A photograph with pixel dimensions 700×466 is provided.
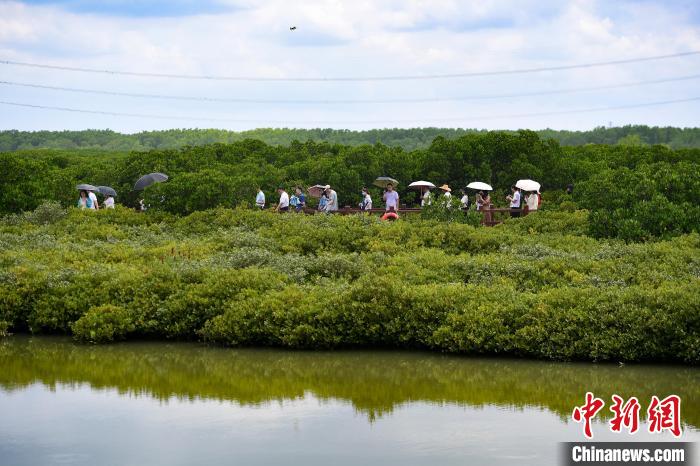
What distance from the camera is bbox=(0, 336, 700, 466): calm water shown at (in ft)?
35.2

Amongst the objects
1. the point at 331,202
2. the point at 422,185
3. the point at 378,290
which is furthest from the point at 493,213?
the point at 378,290

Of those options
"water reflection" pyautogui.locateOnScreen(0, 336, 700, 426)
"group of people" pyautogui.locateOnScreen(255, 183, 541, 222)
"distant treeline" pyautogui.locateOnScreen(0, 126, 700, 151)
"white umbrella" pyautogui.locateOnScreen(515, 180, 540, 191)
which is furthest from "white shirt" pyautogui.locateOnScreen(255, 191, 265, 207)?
"distant treeline" pyautogui.locateOnScreen(0, 126, 700, 151)

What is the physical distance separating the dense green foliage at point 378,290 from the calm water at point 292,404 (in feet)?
1.22

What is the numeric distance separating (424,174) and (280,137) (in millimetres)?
70209

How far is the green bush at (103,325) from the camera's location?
1639 centimetres

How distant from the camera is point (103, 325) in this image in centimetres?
→ 1641

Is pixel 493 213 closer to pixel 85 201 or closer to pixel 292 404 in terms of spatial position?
pixel 85 201

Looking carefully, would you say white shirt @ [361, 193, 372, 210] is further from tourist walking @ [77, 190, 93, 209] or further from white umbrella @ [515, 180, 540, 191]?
tourist walking @ [77, 190, 93, 209]

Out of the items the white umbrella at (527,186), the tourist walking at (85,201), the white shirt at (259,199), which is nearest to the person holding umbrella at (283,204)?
the white shirt at (259,199)

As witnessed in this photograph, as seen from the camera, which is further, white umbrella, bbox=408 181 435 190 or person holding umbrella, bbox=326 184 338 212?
white umbrella, bbox=408 181 435 190

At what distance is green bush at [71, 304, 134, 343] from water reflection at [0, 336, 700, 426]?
0.25 metres

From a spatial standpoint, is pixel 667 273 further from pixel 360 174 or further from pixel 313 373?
pixel 360 174

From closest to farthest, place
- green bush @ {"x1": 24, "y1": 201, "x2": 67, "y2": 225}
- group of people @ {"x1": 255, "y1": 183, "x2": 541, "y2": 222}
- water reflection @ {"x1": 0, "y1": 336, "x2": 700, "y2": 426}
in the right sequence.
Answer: water reflection @ {"x1": 0, "y1": 336, "x2": 700, "y2": 426}
green bush @ {"x1": 24, "y1": 201, "x2": 67, "y2": 225}
group of people @ {"x1": 255, "y1": 183, "x2": 541, "y2": 222}

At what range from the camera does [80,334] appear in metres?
16.5
